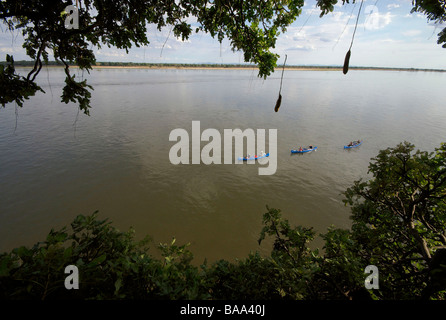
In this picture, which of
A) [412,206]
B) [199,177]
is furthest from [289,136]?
[412,206]

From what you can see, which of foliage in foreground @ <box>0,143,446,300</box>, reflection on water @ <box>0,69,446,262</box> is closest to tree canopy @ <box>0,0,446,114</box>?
reflection on water @ <box>0,69,446,262</box>

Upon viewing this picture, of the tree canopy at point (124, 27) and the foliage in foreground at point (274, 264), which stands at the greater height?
the tree canopy at point (124, 27)

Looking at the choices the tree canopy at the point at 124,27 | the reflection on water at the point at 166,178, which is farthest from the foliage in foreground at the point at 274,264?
the reflection on water at the point at 166,178

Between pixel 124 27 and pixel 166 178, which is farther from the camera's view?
pixel 166 178

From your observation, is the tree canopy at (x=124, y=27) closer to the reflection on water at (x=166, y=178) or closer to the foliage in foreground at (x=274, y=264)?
the reflection on water at (x=166, y=178)

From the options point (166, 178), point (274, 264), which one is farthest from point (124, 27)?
point (166, 178)

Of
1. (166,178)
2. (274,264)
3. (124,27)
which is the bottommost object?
(166,178)

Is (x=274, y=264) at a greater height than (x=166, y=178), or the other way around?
(x=274, y=264)

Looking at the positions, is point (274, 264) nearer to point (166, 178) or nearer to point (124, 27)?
point (124, 27)

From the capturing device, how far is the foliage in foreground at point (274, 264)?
246cm

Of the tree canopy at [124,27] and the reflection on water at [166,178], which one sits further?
the reflection on water at [166,178]

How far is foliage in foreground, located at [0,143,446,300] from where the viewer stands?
8.07 ft

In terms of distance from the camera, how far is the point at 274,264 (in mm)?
3805
